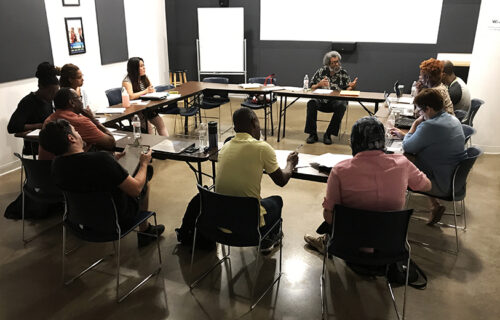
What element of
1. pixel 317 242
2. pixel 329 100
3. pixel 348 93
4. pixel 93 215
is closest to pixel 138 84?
pixel 329 100

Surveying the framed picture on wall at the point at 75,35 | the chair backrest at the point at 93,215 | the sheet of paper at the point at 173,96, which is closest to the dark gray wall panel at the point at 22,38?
the framed picture on wall at the point at 75,35

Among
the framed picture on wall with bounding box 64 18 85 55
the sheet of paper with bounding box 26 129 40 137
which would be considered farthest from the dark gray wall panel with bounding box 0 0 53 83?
the sheet of paper with bounding box 26 129 40 137

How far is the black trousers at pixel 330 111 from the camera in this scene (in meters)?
5.89

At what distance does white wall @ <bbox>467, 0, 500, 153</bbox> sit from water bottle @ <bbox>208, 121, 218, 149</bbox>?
155 inches

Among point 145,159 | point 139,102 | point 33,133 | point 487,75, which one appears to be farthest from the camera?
point 487,75

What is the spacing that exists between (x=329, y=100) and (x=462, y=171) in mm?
3139

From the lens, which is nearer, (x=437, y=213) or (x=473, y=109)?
(x=437, y=213)

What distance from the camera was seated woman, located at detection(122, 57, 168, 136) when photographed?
515 cm

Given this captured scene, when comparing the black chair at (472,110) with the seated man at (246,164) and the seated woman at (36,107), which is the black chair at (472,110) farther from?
the seated woman at (36,107)

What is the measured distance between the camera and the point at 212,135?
335 centimetres

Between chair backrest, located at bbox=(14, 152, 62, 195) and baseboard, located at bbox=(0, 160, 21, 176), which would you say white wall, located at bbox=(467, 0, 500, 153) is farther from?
baseboard, located at bbox=(0, 160, 21, 176)

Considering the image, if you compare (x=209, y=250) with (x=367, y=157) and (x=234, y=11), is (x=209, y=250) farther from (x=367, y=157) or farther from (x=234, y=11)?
(x=234, y=11)

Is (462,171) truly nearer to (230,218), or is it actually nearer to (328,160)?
(328,160)

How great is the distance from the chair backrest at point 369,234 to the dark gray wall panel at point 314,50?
625cm
